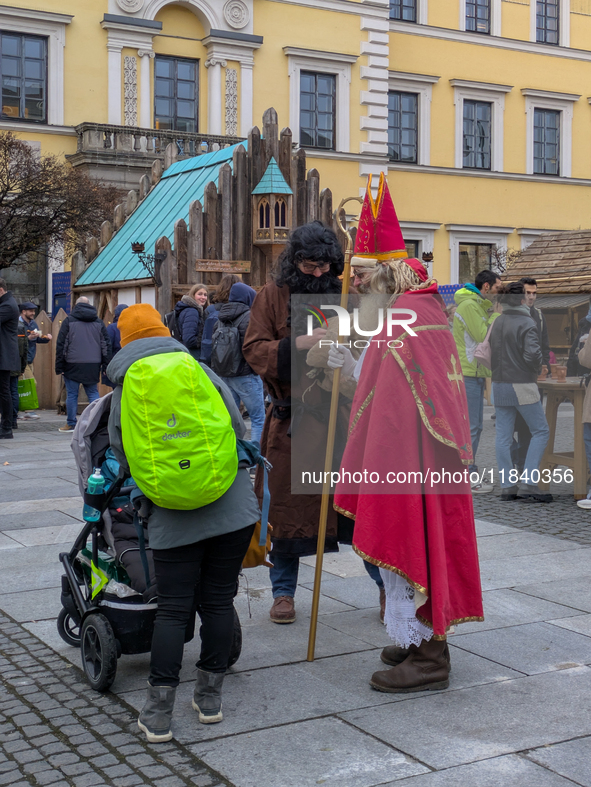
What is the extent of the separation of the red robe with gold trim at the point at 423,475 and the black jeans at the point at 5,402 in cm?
900

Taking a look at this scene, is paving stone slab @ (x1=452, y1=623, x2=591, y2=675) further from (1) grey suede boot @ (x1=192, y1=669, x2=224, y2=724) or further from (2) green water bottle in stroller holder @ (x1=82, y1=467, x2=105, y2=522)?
(2) green water bottle in stroller holder @ (x1=82, y1=467, x2=105, y2=522)

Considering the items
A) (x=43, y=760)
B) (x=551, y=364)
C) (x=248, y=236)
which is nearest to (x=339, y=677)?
(x=43, y=760)

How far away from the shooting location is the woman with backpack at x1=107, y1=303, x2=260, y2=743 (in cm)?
348

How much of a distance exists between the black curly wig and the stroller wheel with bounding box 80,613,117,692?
67.3 inches

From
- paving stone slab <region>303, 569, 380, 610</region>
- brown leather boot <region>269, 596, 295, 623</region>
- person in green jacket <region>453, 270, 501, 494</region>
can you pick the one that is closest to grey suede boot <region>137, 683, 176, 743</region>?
brown leather boot <region>269, 596, 295, 623</region>

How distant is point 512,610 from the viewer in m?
5.18

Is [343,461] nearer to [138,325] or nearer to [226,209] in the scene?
[138,325]

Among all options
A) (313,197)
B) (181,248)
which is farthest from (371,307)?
(313,197)

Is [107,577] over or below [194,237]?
below

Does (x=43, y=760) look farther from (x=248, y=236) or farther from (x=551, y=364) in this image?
(x=248, y=236)

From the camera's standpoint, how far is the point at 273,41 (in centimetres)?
2700

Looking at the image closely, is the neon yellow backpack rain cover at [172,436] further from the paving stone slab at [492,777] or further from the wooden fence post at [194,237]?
the wooden fence post at [194,237]

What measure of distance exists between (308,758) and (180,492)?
0.99 meters

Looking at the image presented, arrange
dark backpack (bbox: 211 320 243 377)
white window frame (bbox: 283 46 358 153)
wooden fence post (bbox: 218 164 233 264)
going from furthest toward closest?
white window frame (bbox: 283 46 358 153), wooden fence post (bbox: 218 164 233 264), dark backpack (bbox: 211 320 243 377)
